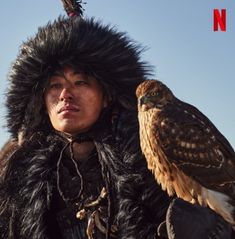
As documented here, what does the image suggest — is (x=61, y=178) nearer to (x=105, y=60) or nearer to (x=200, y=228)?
(x=105, y=60)

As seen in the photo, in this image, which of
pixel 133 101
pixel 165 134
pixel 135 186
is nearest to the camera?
pixel 165 134

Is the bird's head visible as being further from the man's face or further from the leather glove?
the leather glove

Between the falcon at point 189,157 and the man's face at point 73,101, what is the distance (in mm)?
661

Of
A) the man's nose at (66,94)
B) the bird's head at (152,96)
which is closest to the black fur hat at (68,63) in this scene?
the man's nose at (66,94)

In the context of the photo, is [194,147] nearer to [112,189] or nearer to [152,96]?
[152,96]

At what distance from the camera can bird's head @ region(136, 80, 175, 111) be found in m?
5.66

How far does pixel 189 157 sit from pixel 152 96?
0.64 m

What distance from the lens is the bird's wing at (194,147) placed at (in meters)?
5.40

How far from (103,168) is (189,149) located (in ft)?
3.01

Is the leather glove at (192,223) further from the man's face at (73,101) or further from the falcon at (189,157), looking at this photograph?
the man's face at (73,101)

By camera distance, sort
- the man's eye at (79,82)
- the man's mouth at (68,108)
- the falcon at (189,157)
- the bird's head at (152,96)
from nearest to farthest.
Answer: the falcon at (189,157)
the bird's head at (152,96)
the man's mouth at (68,108)
the man's eye at (79,82)

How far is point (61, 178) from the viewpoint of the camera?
20.3 ft

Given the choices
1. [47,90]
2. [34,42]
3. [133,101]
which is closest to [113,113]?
[133,101]

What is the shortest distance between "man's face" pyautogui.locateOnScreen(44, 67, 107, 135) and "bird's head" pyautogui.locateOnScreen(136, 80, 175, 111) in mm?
547
